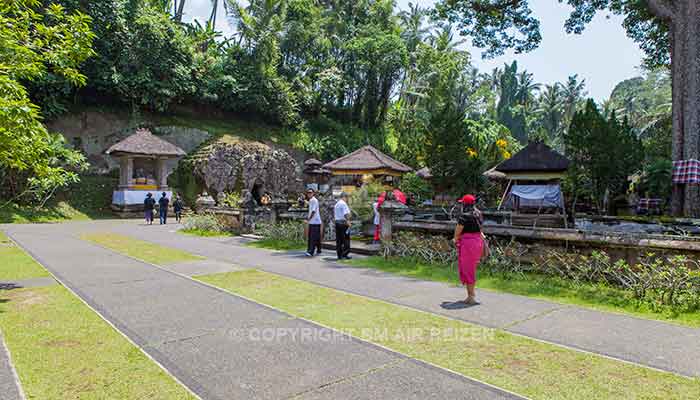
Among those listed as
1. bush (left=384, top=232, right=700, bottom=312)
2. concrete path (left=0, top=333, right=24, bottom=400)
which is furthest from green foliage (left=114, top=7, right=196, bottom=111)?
concrete path (left=0, top=333, right=24, bottom=400)

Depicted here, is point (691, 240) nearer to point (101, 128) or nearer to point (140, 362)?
point (140, 362)

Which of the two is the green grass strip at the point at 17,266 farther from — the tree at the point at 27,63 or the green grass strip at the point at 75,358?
the green grass strip at the point at 75,358

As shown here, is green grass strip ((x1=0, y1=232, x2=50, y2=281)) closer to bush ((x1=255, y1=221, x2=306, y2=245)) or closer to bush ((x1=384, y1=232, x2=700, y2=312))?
bush ((x1=255, y1=221, x2=306, y2=245))

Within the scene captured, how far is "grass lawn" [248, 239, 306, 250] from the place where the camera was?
12.9 metres

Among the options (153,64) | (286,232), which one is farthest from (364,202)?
(153,64)

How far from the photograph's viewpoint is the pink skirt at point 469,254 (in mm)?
6230

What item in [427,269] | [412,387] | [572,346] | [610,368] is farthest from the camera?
[427,269]

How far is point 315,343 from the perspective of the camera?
15.3 feet

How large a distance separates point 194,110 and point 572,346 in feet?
113

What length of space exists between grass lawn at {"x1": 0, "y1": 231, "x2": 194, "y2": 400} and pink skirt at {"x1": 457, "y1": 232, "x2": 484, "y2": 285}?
13.7ft

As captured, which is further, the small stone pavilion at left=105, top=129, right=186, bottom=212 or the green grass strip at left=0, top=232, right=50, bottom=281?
the small stone pavilion at left=105, top=129, right=186, bottom=212

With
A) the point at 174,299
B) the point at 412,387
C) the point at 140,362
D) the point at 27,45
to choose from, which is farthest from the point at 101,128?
the point at 412,387

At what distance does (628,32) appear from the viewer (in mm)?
21500

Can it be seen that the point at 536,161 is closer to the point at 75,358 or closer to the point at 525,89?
the point at 75,358
